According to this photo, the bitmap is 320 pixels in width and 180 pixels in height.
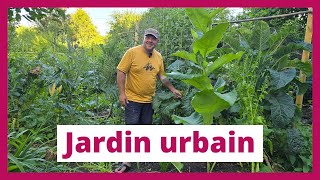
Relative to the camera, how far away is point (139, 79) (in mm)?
2801

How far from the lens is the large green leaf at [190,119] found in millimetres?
2547

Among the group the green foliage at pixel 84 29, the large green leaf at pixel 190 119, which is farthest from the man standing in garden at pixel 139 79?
the green foliage at pixel 84 29

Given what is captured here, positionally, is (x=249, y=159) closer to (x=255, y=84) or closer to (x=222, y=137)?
(x=222, y=137)

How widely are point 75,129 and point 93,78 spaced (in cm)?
91

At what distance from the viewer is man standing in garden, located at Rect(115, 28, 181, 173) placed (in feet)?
9.06

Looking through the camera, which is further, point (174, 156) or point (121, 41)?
point (121, 41)

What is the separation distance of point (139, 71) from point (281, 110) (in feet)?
3.43

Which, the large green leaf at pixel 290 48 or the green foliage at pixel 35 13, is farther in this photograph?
the large green leaf at pixel 290 48

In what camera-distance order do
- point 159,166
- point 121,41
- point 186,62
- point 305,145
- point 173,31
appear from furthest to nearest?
point 121,41, point 173,31, point 186,62, point 159,166, point 305,145

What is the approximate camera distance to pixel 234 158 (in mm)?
2424

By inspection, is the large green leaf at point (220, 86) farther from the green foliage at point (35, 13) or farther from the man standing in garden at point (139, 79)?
the green foliage at point (35, 13)

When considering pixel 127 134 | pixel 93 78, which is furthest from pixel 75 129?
pixel 93 78

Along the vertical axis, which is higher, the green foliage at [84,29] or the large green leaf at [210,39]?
the green foliage at [84,29]

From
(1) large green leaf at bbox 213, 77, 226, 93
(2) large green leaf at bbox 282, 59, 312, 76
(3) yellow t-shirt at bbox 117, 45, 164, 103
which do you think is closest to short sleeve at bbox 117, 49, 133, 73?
(3) yellow t-shirt at bbox 117, 45, 164, 103
